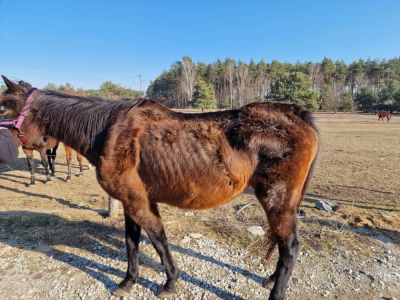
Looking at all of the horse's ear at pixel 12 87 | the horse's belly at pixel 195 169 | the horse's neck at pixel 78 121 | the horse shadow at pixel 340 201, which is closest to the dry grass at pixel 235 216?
the horse shadow at pixel 340 201

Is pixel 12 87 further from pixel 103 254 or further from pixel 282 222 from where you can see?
pixel 282 222

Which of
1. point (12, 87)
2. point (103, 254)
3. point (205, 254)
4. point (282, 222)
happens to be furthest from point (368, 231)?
point (12, 87)

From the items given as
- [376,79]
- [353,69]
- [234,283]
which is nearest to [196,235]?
[234,283]

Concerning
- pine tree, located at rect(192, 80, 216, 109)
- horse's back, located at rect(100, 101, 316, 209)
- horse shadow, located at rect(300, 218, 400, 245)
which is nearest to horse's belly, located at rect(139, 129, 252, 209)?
horse's back, located at rect(100, 101, 316, 209)

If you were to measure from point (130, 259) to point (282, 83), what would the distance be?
33.6 meters

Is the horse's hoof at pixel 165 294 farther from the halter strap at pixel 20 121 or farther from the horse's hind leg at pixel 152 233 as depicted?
the halter strap at pixel 20 121

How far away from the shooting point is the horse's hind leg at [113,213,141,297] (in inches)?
101

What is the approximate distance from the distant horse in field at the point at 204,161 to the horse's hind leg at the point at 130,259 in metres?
0.01

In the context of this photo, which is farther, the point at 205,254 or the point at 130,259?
the point at 205,254

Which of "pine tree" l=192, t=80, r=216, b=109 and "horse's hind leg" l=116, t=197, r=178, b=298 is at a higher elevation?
"pine tree" l=192, t=80, r=216, b=109

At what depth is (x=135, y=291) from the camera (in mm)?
2611

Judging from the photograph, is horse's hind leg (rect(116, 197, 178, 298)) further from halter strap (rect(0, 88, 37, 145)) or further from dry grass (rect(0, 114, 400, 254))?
halter strap (rect(0, 88, 37, 145))

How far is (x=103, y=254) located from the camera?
323cm

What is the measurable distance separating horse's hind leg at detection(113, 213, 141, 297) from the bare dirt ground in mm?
107
